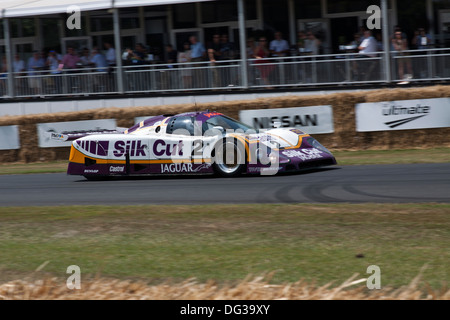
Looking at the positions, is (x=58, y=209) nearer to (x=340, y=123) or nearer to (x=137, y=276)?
(x=137, y=276)

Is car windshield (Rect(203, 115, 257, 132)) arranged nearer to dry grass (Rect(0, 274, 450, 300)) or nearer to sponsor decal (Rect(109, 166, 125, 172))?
sponsor decal (Rect(109, 166, 125, 172))

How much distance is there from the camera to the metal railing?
1753cm

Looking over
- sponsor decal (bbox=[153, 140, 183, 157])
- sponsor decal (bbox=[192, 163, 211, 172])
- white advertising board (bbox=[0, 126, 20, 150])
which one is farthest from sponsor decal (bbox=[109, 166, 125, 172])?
white advertising board (bbox=[0, 126, 20, 150])

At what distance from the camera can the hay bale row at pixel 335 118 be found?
1454 centimetres

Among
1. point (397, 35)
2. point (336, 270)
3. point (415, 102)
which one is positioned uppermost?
point (397, 35)

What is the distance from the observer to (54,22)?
83.5 feet

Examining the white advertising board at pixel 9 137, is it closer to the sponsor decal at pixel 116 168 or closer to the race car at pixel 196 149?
the race car at pixel 196 149

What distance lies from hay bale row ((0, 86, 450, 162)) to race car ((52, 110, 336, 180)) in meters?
2.35

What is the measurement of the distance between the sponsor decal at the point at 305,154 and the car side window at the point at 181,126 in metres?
1.90

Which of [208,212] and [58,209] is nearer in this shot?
[208,212]

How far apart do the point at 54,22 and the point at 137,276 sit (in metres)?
22.0

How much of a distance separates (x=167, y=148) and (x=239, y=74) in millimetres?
8437

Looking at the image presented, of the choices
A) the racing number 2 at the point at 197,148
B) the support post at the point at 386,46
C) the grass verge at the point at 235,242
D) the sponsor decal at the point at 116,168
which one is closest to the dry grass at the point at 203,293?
the grass verge at the point at 235,242

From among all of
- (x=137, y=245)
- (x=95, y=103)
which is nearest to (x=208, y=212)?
(x=137, y=245)
